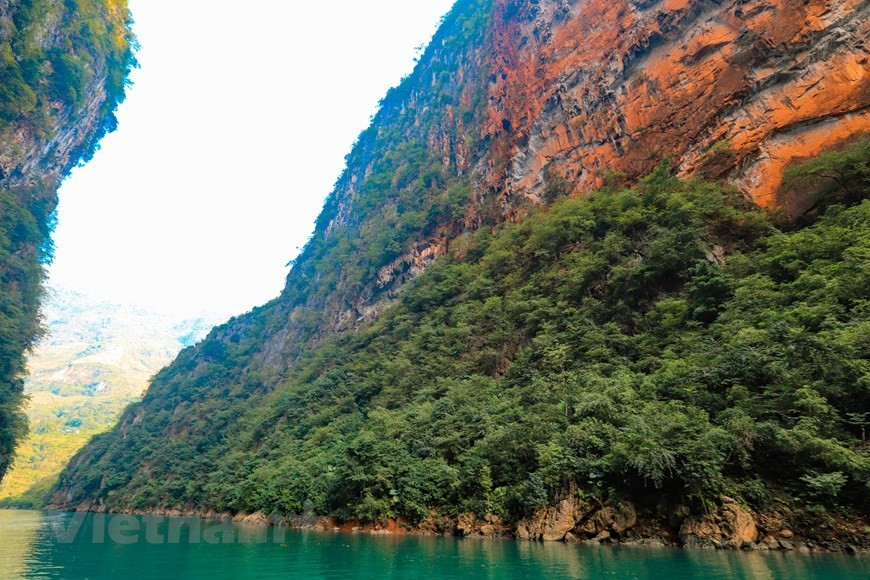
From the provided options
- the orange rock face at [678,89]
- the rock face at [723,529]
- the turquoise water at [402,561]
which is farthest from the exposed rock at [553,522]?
the orange rock face at [678,89]

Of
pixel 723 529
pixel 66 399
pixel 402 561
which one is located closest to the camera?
pixel 402 561

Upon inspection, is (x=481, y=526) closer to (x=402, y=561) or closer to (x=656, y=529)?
(x=402, y=561)

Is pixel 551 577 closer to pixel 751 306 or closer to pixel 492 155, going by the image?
pixel 751 306

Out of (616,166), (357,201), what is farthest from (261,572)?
(357,201)

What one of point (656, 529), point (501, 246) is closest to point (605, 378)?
point (656, 529)

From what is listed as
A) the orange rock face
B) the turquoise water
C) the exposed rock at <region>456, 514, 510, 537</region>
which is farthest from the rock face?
the orange rock face

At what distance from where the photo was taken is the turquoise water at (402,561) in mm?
9008

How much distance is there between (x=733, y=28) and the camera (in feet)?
90.6

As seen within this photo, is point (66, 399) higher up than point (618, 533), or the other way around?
point (66, 399)

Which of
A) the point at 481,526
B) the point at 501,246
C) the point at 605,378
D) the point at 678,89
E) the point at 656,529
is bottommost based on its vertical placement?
the point at 481,526

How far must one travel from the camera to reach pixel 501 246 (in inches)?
1264

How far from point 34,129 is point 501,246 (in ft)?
135

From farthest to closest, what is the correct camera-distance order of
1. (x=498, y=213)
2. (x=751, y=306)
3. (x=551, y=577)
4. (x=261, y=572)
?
1. (x=498, y=213)
2. (x=751, y=306)
3. (x=261, y=572)
4. (x=551, y=577)

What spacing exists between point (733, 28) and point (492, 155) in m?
19.6
